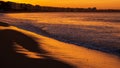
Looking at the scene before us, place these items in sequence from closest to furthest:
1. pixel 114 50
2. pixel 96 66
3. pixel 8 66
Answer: pixel 8 66 < pixel 96 66 < pixel 114 50

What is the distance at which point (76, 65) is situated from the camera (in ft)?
31.0

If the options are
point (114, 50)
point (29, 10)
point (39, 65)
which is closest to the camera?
point (39, 65)

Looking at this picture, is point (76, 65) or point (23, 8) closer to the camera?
point (76, 65)

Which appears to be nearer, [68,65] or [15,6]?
[68,65]

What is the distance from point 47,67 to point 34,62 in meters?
0.64

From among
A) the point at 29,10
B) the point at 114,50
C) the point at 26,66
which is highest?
the point at 26,66

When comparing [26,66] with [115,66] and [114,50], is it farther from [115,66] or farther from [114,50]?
[114,50]

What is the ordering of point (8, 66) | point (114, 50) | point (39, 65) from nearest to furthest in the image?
point (8, 66)
point (39, 65)
point (114, 50)

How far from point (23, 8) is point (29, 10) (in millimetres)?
5786

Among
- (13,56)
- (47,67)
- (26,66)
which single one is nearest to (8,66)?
(26,66)

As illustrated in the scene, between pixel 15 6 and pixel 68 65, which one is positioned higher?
pixel 68 65

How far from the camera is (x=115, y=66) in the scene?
989 cm

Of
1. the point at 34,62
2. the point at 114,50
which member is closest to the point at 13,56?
the point at 34,62

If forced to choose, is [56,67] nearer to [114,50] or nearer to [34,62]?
[34,62]
